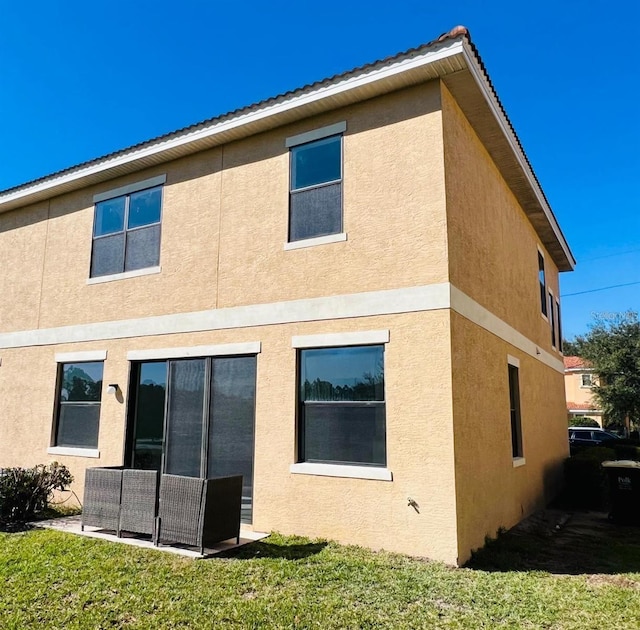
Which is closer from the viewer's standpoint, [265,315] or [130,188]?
[265,315]

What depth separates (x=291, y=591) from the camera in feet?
17.8

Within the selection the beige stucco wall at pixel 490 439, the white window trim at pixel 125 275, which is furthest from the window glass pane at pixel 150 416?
the beige stucco wall at pixel 490 439

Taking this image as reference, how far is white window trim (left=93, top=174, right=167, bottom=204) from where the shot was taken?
1039 centimetres

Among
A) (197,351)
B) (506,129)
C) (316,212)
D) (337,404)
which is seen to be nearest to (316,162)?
(316,212)

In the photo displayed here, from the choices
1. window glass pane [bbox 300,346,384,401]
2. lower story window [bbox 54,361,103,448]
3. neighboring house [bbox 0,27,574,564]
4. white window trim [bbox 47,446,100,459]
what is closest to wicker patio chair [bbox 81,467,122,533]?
neighboring house [bbox 0,27,574,564]

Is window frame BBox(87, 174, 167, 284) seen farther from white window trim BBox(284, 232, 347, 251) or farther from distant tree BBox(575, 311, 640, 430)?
distant tree BBox(575, 311, 640, 430)

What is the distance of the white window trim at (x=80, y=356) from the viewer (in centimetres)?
1043

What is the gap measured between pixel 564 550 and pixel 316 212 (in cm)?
639

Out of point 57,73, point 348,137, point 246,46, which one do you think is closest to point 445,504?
point 348,137

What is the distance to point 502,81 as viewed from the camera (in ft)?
29.8

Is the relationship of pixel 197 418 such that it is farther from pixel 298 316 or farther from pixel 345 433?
pixel 345 433

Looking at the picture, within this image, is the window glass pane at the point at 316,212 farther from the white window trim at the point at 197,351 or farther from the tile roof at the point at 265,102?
the white window trim at the point at 197,351

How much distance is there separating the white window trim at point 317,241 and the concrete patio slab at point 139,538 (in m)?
4.41

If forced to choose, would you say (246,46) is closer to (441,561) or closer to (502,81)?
(502,81)
